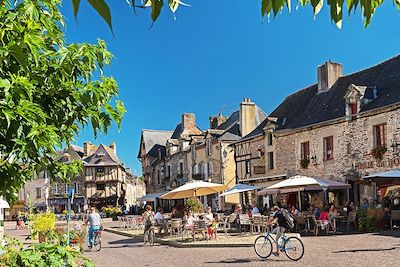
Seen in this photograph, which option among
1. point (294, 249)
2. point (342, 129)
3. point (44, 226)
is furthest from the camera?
point (342, 129)

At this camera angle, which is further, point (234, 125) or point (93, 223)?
point (234, 125)

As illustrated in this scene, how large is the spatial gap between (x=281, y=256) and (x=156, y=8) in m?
11.6

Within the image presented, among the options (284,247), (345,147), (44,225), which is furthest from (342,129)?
(44,225)

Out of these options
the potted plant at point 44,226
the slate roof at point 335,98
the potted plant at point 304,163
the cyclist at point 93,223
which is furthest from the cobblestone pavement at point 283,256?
the potted plant at point 304,163

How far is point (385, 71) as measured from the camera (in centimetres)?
2367

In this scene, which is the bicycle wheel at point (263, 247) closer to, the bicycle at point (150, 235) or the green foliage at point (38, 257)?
the bicycle at point (150, 235)

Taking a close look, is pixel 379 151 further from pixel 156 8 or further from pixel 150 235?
pixel 156 8

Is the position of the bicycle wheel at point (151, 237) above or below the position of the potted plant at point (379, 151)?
below

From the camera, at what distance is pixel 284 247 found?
11789 millimetres

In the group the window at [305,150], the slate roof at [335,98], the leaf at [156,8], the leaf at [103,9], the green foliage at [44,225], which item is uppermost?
the slate roof at [335,98]

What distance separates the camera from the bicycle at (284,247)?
11562mm

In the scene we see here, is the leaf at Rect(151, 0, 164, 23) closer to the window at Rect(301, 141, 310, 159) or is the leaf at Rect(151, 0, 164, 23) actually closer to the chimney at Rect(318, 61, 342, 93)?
the window at Rect(301, 141, 310, 159)

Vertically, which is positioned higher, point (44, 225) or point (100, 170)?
point (100, 170)

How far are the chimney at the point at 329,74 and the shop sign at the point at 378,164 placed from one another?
623cm
